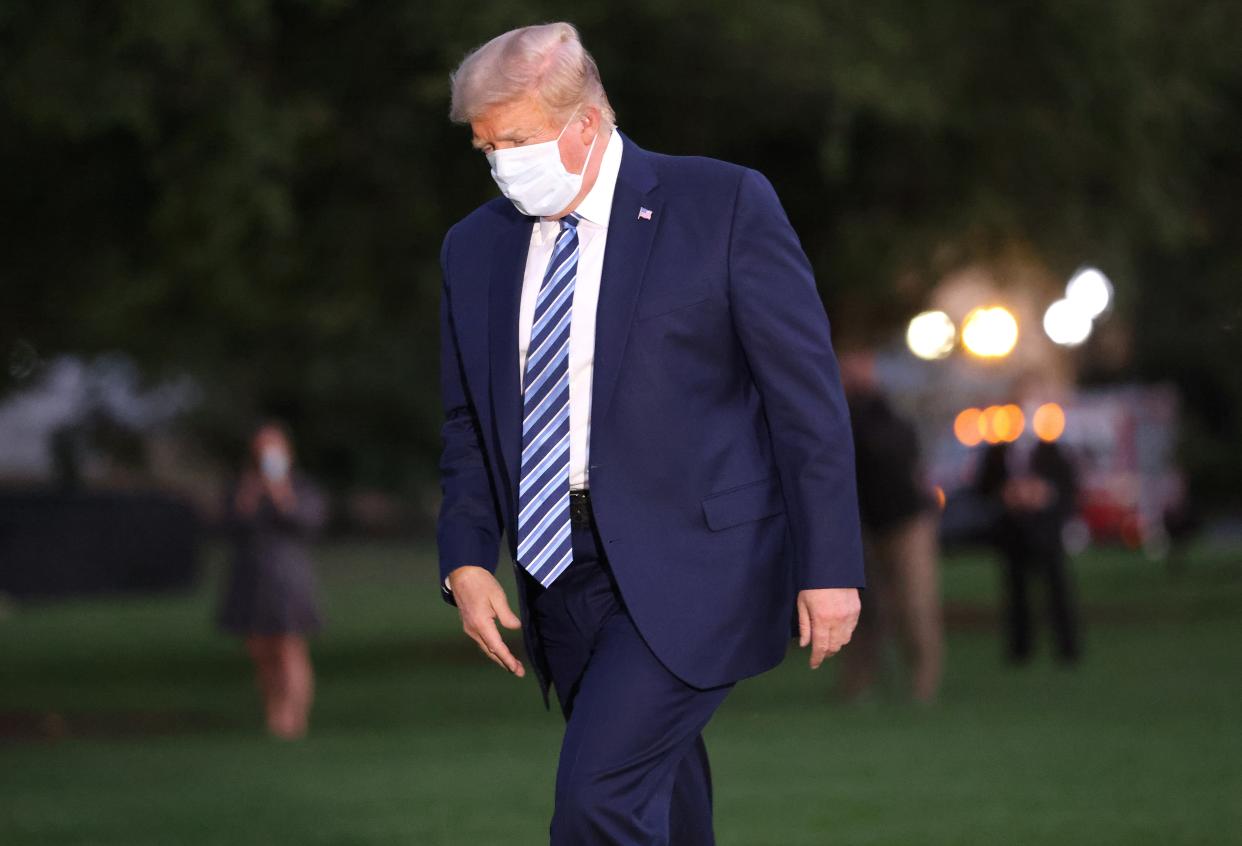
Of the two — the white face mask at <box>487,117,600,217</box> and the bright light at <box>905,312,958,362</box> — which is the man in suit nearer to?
the white face mask at <box>487,117,600,217</box>

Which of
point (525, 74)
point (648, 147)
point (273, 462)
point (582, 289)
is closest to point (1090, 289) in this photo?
point (648, 147)

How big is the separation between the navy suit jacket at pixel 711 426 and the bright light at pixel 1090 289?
12365 millimetres

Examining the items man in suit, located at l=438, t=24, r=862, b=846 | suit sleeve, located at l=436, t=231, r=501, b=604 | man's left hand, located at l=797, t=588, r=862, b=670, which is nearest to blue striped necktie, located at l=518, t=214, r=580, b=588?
man in suit, located at l=438, t=24, r=862, b=846

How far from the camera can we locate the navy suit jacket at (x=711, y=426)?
14.2 ft

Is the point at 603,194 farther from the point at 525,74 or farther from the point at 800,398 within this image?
the point at 800,398

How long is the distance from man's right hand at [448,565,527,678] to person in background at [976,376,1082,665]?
535 inches

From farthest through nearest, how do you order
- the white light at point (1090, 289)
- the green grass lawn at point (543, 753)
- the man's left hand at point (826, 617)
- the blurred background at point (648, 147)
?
the white light at point (1090, 289) < the blurred background at point (648, 147) < the green grass lawn at point (543, 753) < the man's left hand at point (826, 617)

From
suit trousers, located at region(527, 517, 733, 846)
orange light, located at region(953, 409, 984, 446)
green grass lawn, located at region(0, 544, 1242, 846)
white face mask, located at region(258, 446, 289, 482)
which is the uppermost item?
suit trousers, located at region(527, 517, 733, 846)

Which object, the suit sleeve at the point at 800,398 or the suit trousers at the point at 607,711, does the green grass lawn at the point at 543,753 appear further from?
the suit sleeve at the point at 800,398

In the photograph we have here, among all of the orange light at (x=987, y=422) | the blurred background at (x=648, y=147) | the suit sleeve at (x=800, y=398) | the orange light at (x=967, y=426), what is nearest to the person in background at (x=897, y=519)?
the blurred background at (x=648, y=147)

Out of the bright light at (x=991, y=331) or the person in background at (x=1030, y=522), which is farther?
the bright light at (x=991, y=331)

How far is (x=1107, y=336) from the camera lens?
57094 mm

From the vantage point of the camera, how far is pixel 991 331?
27469mm

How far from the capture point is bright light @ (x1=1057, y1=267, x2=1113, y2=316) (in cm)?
1656
